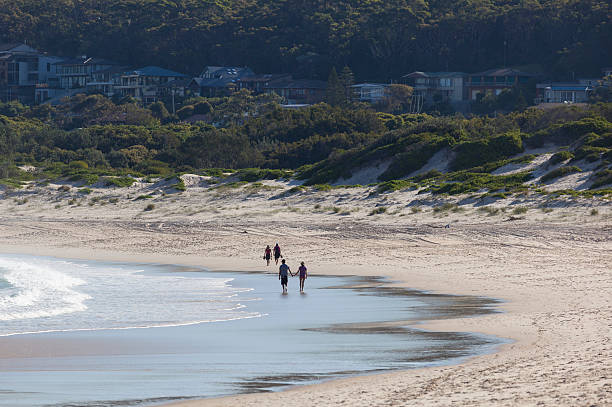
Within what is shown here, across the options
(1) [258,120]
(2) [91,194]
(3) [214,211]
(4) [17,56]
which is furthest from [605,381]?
(4) [17,56]

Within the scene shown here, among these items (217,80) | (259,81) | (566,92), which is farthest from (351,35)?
(566,92)

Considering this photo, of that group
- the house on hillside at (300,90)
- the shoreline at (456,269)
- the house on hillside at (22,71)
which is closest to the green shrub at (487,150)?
the shoreline at (456,269)

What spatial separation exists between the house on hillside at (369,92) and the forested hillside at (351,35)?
728cm

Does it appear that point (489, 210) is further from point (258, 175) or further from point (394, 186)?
point (258, 175)

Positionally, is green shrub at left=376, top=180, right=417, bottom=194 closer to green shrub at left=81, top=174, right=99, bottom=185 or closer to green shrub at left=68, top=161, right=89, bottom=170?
green shrub at left=81, top=174, right=99, bottom=185

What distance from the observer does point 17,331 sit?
49.3 feet

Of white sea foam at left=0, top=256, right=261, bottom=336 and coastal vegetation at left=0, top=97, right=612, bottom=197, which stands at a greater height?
coastal vegetation at left=0, top=97, right=612, bottom=197

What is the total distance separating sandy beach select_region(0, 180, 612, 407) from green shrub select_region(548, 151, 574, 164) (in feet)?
19.2

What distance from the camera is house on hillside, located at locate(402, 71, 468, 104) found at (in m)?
92.9

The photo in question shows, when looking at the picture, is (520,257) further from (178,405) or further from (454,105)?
(454,105)

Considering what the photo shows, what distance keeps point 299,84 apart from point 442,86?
16.1 m

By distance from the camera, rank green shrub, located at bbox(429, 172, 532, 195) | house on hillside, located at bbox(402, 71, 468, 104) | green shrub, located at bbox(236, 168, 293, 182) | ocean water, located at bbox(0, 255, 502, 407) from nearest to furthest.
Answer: ocean water, located at bbox(0, 255, 502, 407) → green shrub, located at bbox(429, 172, 532, 195) → green shrub, located at bbox(236, 168, 293, 182) → house on hillside, located at bbox(402, 71, 468, 104)

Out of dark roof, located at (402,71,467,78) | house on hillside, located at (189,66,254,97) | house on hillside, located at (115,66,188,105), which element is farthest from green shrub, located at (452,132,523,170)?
house on hillside, located at (115,66,188,105)

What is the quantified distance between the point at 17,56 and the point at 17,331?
113 m
